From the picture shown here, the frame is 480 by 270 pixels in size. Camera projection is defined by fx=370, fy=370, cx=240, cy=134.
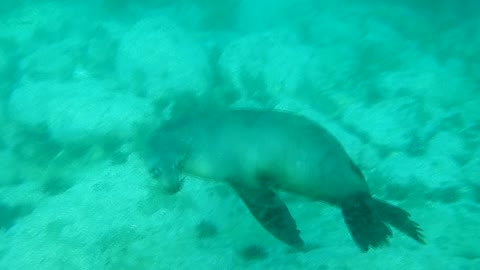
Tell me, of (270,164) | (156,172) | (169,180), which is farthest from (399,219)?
(156,172)

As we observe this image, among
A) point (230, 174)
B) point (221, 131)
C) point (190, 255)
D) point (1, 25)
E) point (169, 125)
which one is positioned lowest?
point (190, 255)

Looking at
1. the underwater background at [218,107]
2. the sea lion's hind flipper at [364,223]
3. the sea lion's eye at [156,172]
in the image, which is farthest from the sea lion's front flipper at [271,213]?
the sea lion's eye at [156,172]

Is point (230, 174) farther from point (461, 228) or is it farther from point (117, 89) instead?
point (117, 89)

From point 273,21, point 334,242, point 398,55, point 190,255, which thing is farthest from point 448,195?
point 273,21

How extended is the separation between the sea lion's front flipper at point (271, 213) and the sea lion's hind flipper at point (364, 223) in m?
0.45

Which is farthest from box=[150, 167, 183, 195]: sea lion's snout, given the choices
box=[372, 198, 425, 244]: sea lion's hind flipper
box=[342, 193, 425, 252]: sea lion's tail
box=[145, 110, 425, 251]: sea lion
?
box=[372, 198, 425, 244]: sea lion's hind flipper

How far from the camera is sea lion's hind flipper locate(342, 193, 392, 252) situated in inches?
117

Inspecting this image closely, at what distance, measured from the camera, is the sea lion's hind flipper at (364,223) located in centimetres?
296

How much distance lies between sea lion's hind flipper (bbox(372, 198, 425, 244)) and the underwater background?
0.13 meters

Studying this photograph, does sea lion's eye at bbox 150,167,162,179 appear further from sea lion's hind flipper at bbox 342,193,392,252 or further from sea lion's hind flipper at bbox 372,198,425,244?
sea lion's hind flipper at bbox 372,198,425,244

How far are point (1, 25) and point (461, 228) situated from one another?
8.76m

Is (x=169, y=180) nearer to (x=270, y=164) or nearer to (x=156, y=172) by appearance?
(x=156, y=172)

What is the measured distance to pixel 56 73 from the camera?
5938 mm

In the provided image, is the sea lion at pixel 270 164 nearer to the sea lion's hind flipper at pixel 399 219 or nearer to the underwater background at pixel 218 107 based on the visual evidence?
the sea lion's hind flipper at pixel 399 219
